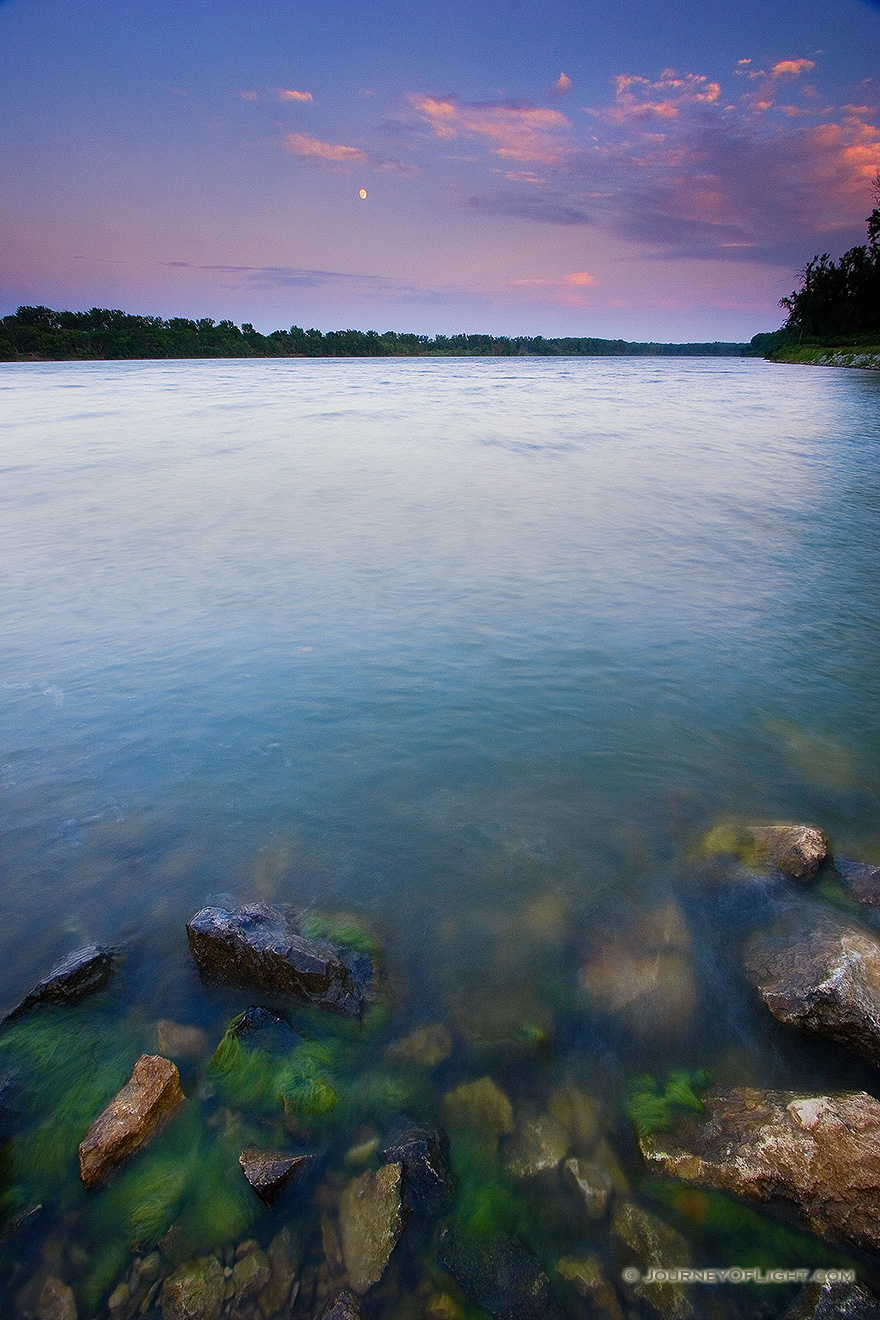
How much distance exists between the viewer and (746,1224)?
3232mm

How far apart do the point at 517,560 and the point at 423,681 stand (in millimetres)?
5476

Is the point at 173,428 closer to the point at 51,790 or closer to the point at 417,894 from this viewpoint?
the point at 51,790

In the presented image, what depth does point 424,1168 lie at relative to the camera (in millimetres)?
3377

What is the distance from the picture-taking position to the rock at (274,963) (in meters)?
4.31

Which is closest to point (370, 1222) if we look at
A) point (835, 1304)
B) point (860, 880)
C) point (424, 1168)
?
point (424, 1168)

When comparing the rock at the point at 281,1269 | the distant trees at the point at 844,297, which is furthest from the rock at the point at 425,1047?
the distant trees at the point at 844,297

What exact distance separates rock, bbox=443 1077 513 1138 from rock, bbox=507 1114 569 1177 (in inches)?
3.3

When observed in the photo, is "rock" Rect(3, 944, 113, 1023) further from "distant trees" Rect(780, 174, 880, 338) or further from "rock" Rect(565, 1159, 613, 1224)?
"distant trees" Rect(780, 174, 880, 338)

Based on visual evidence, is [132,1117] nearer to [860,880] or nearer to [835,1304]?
[835,1304]

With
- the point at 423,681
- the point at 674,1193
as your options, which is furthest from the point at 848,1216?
the point at 423,681

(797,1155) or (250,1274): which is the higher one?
(797,1155)

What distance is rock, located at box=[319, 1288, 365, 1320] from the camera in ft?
9.41

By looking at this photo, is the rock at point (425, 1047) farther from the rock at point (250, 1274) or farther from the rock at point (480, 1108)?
the rock at point (250, 1274)

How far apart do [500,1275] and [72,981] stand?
10.6 feet
